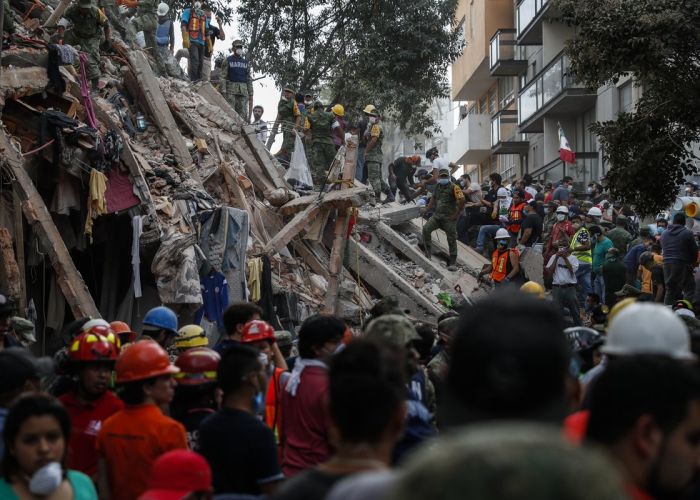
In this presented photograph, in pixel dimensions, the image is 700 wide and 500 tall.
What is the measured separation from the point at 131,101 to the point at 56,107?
4.02 metres

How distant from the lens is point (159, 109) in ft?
57.2

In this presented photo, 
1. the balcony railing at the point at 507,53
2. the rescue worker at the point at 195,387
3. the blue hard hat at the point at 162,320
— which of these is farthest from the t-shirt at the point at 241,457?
the balcony railing at the point at 507,53

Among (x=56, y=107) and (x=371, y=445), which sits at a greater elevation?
(x=56, y=107)

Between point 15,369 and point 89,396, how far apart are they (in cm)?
59

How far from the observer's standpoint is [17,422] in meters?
4.29

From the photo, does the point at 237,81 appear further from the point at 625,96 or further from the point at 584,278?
the point at 625,96

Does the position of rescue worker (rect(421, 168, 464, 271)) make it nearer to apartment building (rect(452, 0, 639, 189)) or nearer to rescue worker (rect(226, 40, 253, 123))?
rescue worker (rect(226, 40, 253, 123))

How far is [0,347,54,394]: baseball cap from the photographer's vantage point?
508 centimetres

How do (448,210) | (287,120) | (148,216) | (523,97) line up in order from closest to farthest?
1. (148,216)
2. (448,210)
3. (287,120)
4. (523,97)

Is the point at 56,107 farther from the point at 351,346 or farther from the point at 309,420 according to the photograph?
the point at 351,346

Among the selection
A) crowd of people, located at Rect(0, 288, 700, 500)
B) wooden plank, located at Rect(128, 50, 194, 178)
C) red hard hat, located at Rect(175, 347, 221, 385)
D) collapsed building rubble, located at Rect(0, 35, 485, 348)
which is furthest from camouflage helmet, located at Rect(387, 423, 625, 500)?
wooden plank, located at Rect(128, 50, 194, 178)

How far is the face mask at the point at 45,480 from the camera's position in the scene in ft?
13.7

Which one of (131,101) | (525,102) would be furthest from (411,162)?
(525,102)

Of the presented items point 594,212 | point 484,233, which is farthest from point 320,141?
point 594,212
